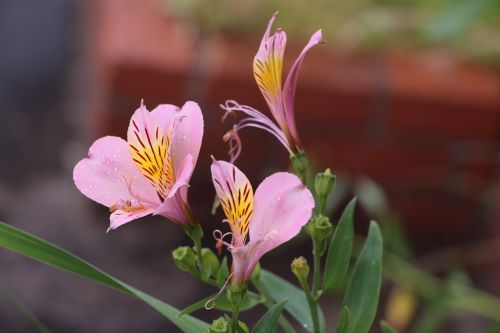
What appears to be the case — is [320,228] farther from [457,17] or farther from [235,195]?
[457,17]

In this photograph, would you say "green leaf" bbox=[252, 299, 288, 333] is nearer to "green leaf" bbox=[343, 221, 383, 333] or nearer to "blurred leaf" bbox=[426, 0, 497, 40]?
"green leaf" bbox=[343, 221, 383, 333]

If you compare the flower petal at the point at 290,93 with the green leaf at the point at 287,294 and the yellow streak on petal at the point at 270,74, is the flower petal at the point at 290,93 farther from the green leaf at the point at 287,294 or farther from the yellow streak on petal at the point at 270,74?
the green leaf at the point at 287,294

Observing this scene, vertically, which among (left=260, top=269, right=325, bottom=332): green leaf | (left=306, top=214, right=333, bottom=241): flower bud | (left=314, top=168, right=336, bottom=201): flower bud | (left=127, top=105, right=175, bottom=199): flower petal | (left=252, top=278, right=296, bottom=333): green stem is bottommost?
(left=260, top=269, right=325, bottom=332): green leaf

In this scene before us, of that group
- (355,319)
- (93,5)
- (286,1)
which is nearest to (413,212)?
(286,1)

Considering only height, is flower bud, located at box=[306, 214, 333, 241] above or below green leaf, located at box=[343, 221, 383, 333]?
above

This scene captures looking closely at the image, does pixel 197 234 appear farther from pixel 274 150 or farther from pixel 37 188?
pixel 37 188

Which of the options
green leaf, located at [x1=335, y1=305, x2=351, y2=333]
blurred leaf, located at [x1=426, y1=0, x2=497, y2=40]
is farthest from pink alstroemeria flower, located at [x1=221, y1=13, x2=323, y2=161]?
blurred leaf, located at [x1=426, y1=0, x2=497, y2=40]

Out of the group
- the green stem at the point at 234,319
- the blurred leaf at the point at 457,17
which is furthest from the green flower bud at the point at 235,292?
the blurred leaf at the point at 457,17

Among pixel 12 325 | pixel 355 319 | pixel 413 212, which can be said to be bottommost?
pixel 12 325
